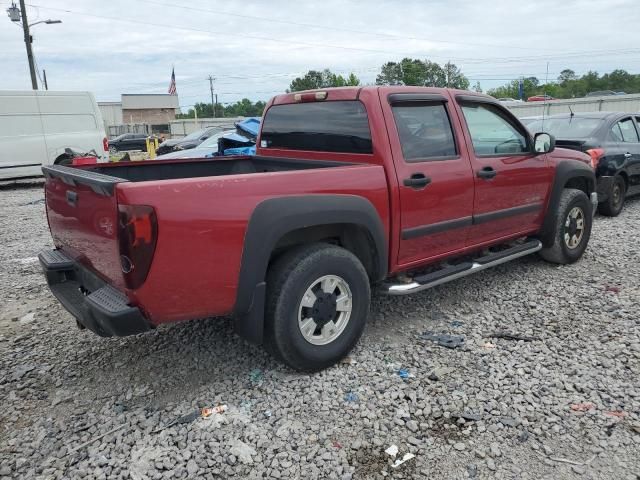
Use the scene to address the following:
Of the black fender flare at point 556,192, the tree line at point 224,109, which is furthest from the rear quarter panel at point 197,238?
the tree line at point 224,109

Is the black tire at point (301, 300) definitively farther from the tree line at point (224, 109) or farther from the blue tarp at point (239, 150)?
the tree line at point (224, 109)

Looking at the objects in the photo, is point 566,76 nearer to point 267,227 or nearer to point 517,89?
point 517,89

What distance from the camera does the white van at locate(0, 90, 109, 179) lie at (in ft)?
41.5

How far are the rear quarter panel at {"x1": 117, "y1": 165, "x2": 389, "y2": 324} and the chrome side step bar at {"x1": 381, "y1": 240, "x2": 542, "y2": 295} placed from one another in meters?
1.22

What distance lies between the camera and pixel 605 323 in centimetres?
415

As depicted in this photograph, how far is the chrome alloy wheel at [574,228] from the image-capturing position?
548 centimetres

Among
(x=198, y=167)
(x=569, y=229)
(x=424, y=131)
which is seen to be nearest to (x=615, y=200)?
(x=569, y=229)

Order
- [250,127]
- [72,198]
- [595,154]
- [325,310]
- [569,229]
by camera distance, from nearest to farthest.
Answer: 1. [72,198]
2. [325,310]
3. [569,229]
4. [595,154]
5. [250,127]

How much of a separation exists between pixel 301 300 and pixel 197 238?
2.66 ft

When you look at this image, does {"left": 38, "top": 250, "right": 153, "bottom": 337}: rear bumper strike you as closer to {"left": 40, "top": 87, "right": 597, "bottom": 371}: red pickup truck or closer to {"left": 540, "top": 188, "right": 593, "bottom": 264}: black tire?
{"left": 40, "top": 87, "right": 597, "bottom": 371}: red pickup truck

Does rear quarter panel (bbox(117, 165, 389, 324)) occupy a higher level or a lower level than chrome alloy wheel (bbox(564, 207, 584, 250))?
higher

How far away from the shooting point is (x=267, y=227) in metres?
2.95

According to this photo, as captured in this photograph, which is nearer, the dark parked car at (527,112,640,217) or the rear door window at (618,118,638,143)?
the dark parked car at (527,112,640,217)

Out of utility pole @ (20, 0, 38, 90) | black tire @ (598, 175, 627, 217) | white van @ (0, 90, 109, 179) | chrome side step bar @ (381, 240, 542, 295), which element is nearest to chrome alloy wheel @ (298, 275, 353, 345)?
chrome side step bar @ (381, 240, 542, 295)
